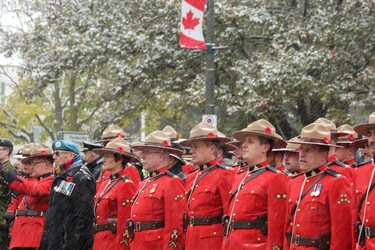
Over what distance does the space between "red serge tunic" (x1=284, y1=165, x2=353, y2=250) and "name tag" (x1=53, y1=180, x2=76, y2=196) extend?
11.7 feet

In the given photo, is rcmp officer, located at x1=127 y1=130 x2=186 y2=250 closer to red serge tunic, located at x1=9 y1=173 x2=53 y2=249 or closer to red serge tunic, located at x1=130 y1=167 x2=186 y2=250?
red serge tunic, located at x1=130 y1=167 x2=186 y2=250

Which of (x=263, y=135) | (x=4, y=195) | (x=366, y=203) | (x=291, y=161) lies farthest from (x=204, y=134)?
(x=4, y=195)

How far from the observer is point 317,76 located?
2214cm

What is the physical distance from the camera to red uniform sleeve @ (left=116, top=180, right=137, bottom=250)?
Result: 10445 mm

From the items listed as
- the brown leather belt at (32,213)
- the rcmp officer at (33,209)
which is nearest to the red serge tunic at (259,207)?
the rcmp officer at (33,209)

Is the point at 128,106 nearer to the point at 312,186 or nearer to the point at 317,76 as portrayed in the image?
the point at 317,76

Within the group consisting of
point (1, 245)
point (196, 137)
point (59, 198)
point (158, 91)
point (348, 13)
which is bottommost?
point (1, 245)

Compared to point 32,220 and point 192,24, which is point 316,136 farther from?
point 192,24

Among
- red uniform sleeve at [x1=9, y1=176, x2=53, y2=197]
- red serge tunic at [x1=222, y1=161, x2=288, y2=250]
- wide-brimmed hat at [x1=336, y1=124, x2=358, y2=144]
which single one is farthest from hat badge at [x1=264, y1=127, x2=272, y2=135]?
red uniform sleeve at [x1=9, y1=176, x2=53, y2=197]

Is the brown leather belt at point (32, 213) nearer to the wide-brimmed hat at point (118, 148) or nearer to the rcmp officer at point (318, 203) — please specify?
the wide-brimmed hat at point (118, 148)

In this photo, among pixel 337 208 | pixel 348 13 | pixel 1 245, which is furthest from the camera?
pixel 348 13

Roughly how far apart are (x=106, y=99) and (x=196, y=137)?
683 inches

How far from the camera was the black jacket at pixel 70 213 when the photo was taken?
36.2 ft

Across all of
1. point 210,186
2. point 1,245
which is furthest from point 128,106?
point 210,186
